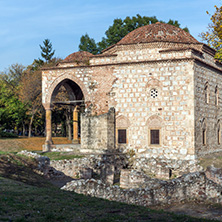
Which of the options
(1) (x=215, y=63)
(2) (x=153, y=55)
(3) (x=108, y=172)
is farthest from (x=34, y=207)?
(1) (x=215, y=63)

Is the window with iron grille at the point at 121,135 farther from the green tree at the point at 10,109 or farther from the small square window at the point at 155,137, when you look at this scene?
the green tree at the point at 10,109

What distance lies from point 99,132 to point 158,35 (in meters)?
7.45

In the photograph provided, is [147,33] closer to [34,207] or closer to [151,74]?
[151,74]

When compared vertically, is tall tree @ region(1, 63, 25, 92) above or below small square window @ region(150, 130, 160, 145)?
above

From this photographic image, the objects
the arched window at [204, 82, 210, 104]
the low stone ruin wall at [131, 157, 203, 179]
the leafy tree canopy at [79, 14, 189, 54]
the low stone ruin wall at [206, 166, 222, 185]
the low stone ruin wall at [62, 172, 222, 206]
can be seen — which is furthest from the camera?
the leafy tree canopy at [79, 14, 189, 54]

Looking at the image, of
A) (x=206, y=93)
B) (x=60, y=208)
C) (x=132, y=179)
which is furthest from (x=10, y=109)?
(x=60, y=208)

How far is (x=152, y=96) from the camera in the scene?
70.6 ft

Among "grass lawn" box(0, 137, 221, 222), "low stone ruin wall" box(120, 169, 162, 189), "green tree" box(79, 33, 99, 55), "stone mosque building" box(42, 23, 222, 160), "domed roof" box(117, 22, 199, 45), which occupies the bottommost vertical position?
"low stone ruin wall" box(120, 169, 162, 189)

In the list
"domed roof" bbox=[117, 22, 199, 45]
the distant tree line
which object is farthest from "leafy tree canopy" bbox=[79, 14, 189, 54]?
"domed roof" bbox=[117, 22, 199, 45]

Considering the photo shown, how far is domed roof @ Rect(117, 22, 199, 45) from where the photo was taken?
22469 mm

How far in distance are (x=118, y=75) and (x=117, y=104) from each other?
73.9 inches

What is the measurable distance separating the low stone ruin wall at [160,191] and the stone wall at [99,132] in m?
9.33

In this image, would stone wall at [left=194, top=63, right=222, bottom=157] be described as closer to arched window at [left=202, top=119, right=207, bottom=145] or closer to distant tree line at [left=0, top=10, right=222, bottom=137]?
arched window at [left=202, top=119, right=207, bottom=145]

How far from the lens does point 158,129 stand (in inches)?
836
